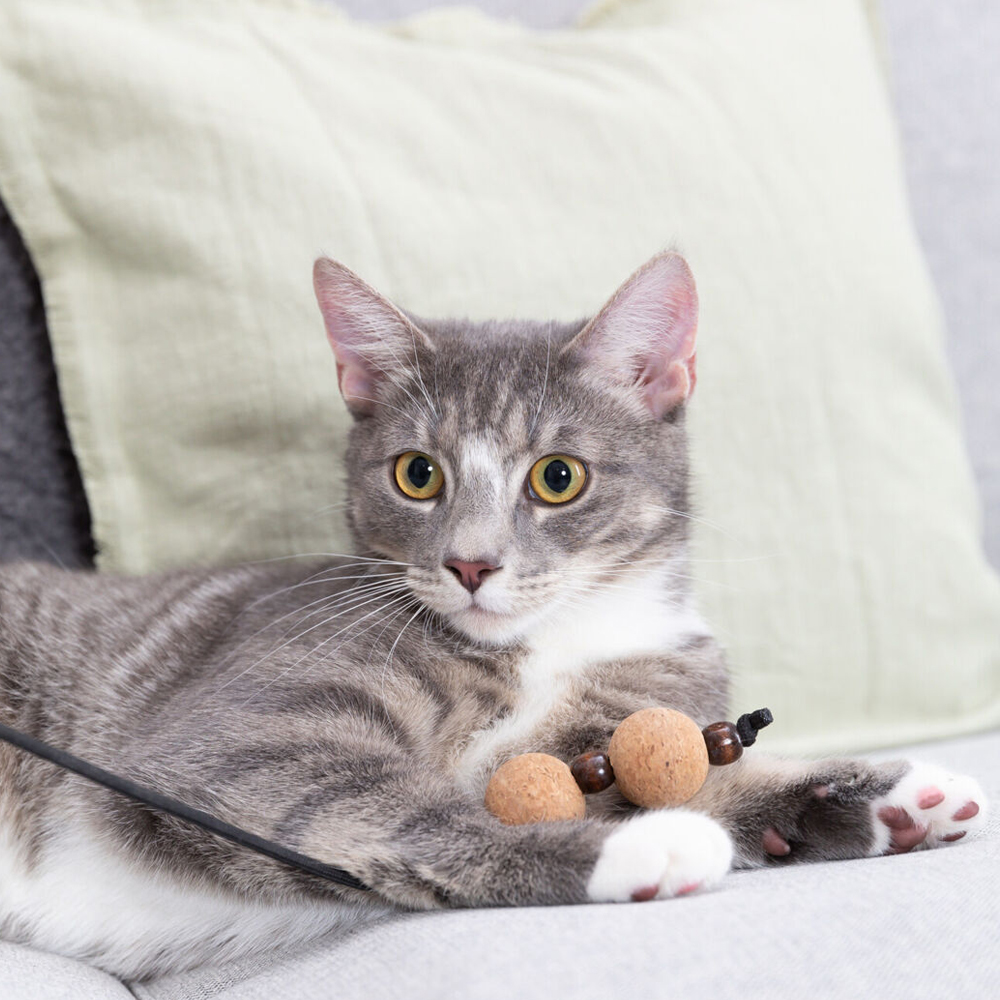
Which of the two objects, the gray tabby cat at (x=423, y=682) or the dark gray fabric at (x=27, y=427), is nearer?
the gray tabby cat at (x=423, y=682)

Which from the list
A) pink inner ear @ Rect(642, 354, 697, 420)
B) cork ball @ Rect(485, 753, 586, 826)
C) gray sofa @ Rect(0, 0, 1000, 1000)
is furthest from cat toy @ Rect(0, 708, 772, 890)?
pink inner ear @ Rect(642, 354, 697, 420)

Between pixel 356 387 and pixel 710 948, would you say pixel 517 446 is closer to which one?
pixel 356 387

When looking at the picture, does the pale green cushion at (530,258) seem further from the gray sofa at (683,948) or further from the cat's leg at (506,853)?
the cat's leg at (506,853)

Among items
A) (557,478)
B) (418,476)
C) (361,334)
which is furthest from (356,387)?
(557,478)

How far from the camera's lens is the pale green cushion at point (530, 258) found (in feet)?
4.47

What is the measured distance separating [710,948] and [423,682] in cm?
45

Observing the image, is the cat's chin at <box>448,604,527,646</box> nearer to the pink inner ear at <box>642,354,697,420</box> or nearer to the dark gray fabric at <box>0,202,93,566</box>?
the pink inner ear at <box>642,354,697,420</box>

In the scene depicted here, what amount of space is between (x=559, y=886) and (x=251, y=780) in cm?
30

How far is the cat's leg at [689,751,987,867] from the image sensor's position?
0.93m

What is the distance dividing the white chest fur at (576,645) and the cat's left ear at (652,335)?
0.76 feet

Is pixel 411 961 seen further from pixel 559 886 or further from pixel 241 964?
pixel 241 964

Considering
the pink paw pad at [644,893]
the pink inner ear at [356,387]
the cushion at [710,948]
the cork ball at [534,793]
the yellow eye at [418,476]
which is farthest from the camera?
the pink inner ear at [356,387]

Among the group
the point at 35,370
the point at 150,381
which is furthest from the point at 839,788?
the point at 35,370

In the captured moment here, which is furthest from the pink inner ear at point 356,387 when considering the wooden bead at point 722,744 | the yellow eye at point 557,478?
the wooden bead at point 722,744
